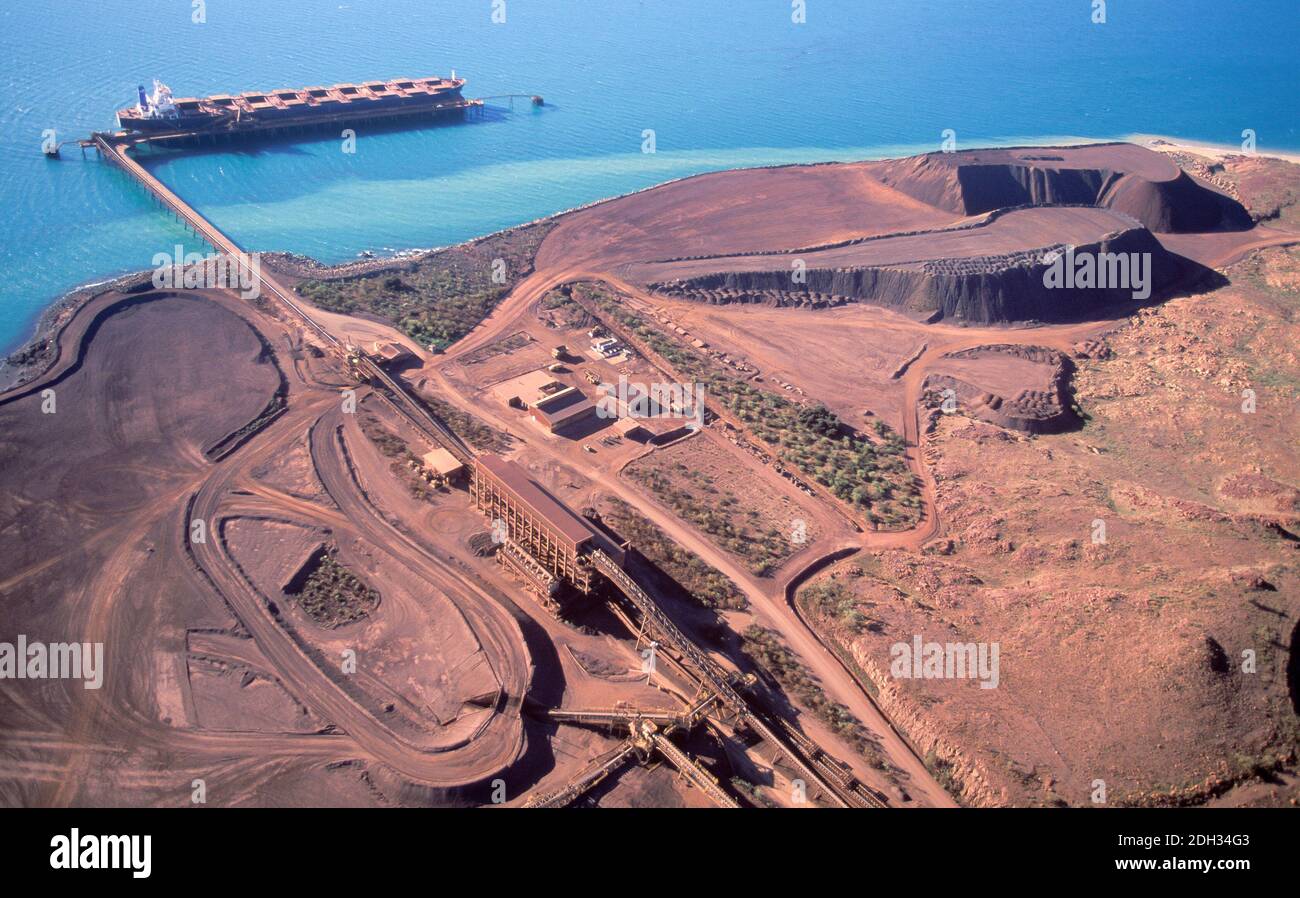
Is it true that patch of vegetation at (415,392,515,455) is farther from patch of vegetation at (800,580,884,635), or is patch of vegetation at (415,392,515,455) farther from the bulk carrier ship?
the bulk carrier ship

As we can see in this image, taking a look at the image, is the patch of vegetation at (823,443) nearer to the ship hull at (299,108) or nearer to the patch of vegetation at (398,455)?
the patch of vegetation at (398,455)

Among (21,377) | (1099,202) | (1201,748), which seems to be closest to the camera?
(1201,748)

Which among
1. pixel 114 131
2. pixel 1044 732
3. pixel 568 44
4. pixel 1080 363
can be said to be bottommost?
pixel 1044 732

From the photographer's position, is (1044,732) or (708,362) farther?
(708,362)

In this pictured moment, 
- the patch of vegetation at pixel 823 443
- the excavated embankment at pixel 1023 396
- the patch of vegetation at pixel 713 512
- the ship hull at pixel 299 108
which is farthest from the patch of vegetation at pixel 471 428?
Result: the ship hull at pixel 299 108

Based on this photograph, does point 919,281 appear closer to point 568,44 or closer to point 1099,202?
point 1099,202

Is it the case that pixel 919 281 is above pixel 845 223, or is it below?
below

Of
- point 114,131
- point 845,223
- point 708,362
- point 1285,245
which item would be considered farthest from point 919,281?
point 114,131

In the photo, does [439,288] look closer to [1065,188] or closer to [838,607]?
[838,607]
